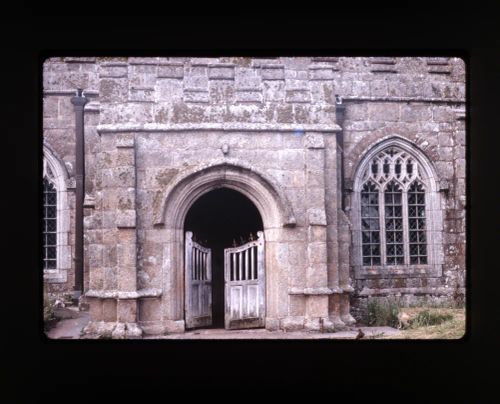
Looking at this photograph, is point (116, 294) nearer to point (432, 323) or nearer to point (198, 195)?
point (198, 195)

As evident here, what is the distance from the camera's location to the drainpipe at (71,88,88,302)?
26.1ft

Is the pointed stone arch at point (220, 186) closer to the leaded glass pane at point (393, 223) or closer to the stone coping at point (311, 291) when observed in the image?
the stone coping at point (311, 291)

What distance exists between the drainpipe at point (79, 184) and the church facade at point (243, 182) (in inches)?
2.3

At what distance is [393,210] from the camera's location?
8711 mm

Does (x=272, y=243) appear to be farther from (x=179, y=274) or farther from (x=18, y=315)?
(x=18, y=315)

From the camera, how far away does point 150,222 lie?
26.8 ft

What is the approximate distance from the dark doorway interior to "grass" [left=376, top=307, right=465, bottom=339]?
9.70 ft

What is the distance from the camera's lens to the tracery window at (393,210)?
8516 millimetres

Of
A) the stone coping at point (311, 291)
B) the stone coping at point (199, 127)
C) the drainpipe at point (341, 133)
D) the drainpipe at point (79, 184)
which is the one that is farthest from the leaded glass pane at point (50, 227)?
the drainpipe at point (341, 133)

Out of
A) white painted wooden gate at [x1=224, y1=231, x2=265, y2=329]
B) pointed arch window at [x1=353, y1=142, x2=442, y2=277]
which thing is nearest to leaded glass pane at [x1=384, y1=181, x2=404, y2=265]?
pointed arch window at [x1=353, y1=142, x2=442, y2=277]

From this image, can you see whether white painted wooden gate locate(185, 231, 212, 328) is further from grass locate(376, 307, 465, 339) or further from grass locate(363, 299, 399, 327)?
grass locate(376, 307, 465, 339)
